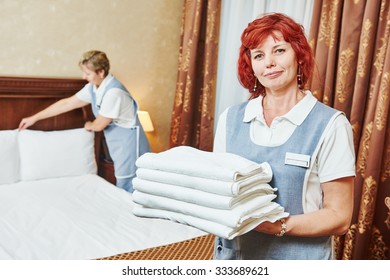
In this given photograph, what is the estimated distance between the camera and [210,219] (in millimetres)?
711

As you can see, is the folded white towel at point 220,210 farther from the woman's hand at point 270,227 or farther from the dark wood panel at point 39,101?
the dark wood panel at point 39,101

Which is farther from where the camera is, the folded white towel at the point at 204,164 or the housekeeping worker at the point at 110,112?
the housekeeping worker at the point at 110,112

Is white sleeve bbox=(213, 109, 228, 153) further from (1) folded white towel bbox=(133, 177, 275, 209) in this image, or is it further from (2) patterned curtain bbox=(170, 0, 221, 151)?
(2) patterned curtain bbox=(170, 0, 221, 151)

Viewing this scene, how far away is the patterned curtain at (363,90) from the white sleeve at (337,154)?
825 millimetres

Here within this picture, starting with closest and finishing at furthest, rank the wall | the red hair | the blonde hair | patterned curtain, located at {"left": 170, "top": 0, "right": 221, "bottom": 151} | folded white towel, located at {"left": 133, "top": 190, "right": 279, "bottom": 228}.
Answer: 1. folded white towel, located at {"left": 133, "top": 190, "right": 279, "bottom": 228}
2. the red hair
3. the wall
4. the blonde hair
5. patterned curtain, located at {"left": 170, "top": 0, "right": 221, "bottom": 151}

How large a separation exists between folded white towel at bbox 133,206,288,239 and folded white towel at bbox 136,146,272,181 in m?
0.07

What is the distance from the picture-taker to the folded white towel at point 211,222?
0.69m

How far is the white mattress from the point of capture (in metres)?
1.53

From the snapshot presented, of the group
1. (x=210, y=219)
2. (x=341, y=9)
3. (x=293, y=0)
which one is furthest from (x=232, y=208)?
(x=293, y=0)

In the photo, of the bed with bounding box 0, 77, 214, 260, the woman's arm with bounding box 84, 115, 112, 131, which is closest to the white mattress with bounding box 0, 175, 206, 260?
the bed with bounding box 0, 77, 214, 260

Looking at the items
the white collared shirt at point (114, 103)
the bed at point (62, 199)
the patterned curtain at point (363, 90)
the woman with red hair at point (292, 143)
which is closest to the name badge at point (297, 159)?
the woman with red hair at point (292, 143)

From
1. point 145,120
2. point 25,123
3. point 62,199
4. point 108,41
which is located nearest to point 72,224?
point 62,199

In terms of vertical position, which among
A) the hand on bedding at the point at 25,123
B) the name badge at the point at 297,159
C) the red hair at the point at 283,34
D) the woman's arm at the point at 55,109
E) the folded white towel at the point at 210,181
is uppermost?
the red hair at the point at 283,34

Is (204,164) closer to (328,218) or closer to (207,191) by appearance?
(207,191)
